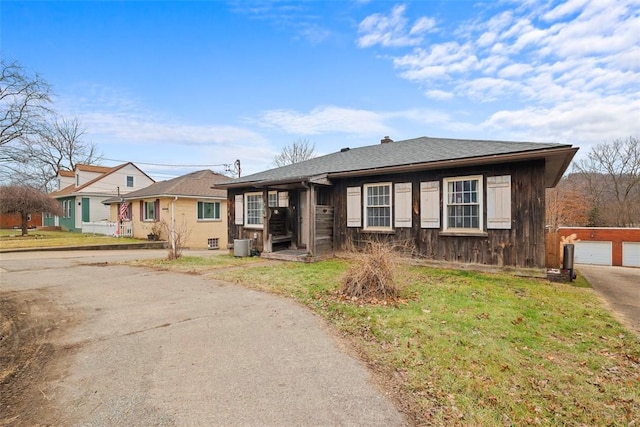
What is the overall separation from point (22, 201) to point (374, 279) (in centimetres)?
2412

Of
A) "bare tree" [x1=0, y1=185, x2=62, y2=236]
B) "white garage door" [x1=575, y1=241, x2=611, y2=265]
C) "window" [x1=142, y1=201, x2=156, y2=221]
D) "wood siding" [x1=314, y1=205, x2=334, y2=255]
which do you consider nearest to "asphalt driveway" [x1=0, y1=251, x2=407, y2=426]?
"wood siding" [x1=314, y1=205, x2=334, y2=255]

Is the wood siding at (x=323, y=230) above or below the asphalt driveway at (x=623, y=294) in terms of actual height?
above

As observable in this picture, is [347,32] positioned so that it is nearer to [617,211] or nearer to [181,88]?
[181,88]

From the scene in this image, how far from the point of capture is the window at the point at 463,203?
8.76 m

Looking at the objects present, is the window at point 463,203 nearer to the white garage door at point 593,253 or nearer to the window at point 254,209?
the window at point 254,209

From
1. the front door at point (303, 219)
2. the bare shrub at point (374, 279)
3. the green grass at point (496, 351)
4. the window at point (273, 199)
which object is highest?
the window at point (273, 199)

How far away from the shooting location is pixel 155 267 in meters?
10.3

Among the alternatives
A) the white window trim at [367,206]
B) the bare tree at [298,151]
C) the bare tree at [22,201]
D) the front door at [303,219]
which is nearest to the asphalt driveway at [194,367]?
the white window trim at [367,206]

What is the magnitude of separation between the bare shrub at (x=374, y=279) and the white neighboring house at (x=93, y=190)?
91.9 ft

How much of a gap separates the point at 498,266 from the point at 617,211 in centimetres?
2385

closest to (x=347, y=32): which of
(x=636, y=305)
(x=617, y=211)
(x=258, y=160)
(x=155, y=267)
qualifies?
(x=155, y=267)

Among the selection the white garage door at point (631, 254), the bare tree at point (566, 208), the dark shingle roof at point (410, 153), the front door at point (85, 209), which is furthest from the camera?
the front door at point (85, 209)

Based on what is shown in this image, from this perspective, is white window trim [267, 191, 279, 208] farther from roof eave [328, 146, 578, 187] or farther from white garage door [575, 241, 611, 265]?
white garage door [575, 241, 611, 265]

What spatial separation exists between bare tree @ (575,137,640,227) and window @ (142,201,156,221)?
32103 millimetres
